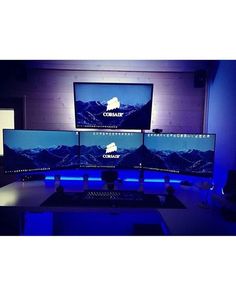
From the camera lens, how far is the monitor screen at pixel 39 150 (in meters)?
2.07

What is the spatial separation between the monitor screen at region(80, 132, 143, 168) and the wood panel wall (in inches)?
23.4

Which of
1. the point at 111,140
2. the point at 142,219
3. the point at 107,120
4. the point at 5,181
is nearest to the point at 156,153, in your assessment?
the point at 111,140

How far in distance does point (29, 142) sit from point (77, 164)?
494 mm

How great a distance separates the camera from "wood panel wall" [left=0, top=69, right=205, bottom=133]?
269 centimetres

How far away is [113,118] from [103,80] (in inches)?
19.6

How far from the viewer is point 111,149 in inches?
90.8

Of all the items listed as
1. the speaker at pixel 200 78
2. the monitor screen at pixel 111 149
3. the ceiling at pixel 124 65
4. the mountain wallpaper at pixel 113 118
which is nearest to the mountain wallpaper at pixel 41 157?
the monitor screen at pixel 111 149

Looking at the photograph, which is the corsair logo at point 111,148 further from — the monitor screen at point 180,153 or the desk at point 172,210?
the desk at point 172,210

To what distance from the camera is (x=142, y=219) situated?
2.70m

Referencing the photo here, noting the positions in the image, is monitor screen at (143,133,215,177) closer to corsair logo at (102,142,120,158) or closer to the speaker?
corsair logo at (102,142,120,158)

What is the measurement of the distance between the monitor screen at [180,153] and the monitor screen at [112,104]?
1.24 ft

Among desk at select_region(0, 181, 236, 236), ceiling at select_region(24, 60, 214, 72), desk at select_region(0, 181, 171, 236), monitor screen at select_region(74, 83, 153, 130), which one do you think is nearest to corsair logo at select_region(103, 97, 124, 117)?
monitor screen at select_region(74, 83, 153, 130)

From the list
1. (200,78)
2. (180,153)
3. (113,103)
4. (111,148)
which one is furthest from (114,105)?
(200,78)
